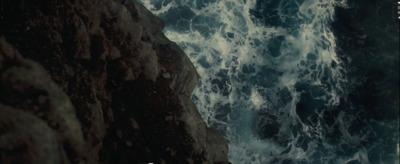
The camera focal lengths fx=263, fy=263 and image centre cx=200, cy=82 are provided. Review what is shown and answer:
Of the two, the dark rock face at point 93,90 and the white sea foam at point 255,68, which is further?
the white sea foam at point 255,68

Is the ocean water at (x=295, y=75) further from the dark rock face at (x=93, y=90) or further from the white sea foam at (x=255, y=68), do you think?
the dark rock face at (x=93, y=90)

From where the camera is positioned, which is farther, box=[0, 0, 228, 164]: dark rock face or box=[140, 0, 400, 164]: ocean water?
box=[140, 0, 400, 164]: ocean water

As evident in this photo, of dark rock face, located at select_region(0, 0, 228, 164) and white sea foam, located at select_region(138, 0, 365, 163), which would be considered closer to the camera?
dark rock face, located at select_region(0, 0, 228, 164)

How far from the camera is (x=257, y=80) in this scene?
2397 cm

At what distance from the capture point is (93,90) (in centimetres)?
1088

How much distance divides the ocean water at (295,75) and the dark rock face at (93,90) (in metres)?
7.69

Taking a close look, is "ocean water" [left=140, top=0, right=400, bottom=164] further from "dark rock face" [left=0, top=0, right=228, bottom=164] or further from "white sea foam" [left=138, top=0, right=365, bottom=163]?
"dark rock face" [left=0, top=0, right=228, bottom=164]

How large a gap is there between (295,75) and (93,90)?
61.8 ft

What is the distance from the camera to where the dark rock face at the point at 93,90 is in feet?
25.1

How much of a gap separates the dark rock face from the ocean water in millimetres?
7690

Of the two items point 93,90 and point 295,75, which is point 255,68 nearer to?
point 295,75

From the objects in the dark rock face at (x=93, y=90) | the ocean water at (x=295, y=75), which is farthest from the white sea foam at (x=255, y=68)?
the dark rock face at (x=93, y=90)

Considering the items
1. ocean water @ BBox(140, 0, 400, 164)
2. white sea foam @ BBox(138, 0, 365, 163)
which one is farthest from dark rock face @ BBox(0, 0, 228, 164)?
ocean water @ BBox(140, 0, 400, 164)

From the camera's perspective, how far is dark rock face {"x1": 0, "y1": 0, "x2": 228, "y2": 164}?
25.1 ft
